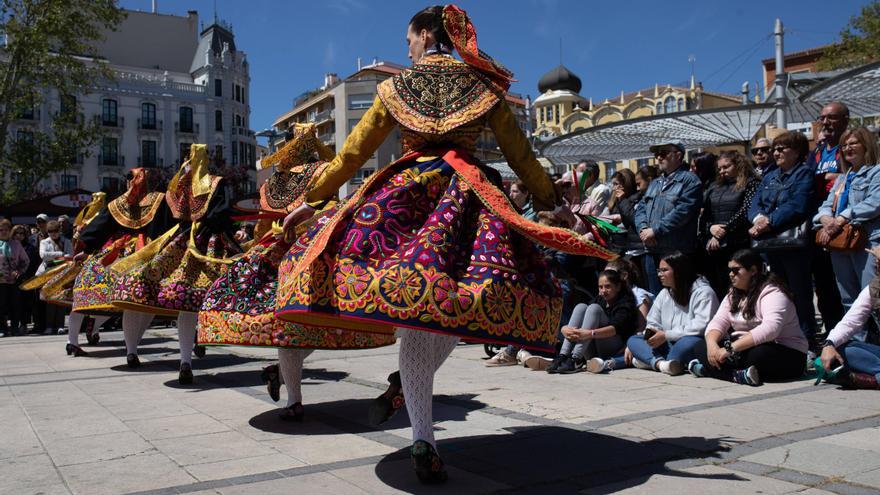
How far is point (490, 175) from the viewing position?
374 centimetres

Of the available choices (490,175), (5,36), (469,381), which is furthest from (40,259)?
(5,36)

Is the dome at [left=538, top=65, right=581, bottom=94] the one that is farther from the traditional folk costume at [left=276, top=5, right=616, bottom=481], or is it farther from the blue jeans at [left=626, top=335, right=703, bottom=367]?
the traditional folk costume at [left=276, top=5, right=616, bottom=481]

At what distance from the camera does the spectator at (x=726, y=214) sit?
24.1 ft

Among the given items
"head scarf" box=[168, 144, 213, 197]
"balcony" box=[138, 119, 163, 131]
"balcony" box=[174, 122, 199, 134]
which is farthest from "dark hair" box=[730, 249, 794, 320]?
"balcony" box=[174, 122, 199, 134]

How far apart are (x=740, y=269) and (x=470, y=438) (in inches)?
116

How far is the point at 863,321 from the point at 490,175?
3.18 metres

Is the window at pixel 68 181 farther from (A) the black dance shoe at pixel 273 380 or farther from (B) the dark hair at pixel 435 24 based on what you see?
(B) the dark hair at pixel 435 24

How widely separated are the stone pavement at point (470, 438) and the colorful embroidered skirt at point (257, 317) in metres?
0.51

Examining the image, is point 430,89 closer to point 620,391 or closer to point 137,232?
point 620,391

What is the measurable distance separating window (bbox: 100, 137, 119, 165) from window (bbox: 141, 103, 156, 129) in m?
2.59

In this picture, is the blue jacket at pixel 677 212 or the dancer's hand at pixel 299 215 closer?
the dancer's hand at pixel 299 215

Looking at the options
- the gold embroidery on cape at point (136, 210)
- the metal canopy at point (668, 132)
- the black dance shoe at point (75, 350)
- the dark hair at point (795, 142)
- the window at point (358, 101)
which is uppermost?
the window at point (358, 101)

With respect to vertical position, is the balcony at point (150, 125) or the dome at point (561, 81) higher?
the dome at point (561, 81)

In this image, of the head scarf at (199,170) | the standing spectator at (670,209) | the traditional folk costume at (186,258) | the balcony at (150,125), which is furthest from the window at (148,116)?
the standing spectator at (670,209)
